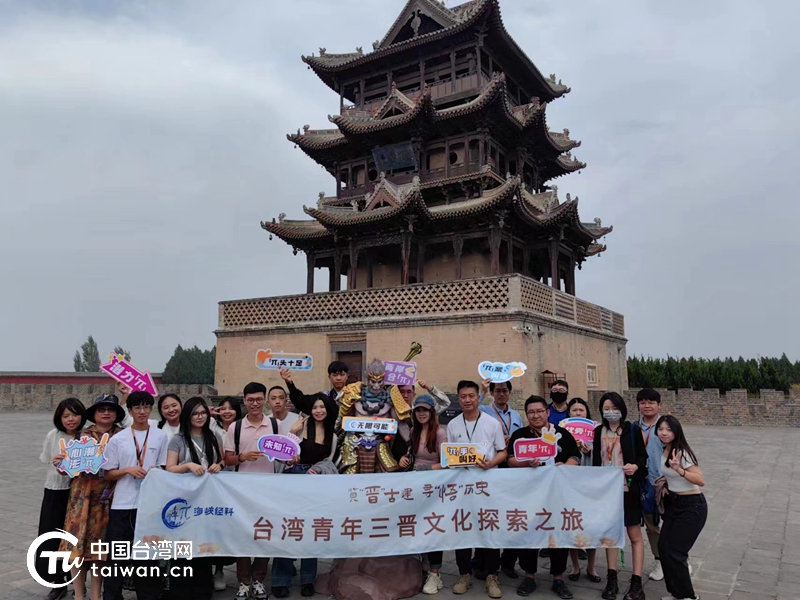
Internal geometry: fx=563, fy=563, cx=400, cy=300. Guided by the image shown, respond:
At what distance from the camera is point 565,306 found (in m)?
18.2

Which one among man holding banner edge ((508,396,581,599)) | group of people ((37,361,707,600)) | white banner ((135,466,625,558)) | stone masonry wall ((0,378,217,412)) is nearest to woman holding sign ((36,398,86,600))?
group of people ((37,361,707,600))

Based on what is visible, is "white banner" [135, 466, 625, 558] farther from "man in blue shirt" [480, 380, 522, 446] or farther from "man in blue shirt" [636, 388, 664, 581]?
"man in blue shirt" [480, 380, 522, 446]

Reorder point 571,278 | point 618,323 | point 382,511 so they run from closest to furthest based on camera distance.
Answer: point 382,511 < point 571,278 < point 618,323

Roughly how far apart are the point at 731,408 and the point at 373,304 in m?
13.4

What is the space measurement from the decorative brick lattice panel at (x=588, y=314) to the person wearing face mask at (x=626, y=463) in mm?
14411

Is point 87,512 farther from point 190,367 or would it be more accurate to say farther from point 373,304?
point 190,367

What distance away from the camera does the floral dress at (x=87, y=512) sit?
14.4 ft

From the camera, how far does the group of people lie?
446cm

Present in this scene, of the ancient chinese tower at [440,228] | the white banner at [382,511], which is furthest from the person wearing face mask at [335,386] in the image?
the ancient chinese tower at [440,228]

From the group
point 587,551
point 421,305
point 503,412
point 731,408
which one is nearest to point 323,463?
point 503,412

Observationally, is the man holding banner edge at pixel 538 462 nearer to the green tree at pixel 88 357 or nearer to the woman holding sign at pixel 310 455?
the woman holding sign at pixel 310 455

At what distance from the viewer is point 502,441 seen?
5.11 metres

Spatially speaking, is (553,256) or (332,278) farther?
(332,278)

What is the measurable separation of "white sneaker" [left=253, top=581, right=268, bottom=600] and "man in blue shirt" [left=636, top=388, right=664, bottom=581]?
337 cm
